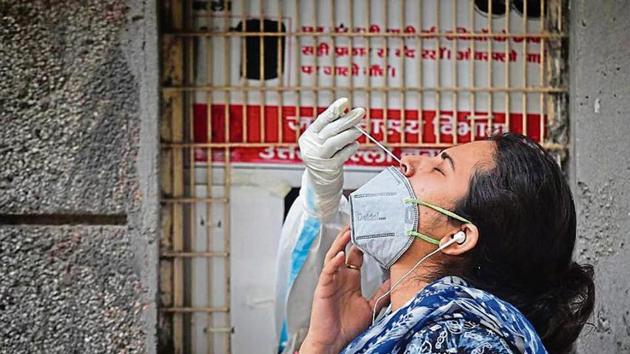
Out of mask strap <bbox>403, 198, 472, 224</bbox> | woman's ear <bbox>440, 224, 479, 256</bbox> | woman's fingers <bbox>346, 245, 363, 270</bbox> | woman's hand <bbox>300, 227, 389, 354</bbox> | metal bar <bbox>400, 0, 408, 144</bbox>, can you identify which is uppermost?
metal bar <bbox>400, 0, 408, 144</bbox>

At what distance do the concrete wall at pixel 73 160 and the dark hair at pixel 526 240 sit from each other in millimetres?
1630

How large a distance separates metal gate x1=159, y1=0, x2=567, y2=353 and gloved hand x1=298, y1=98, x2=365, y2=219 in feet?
2.68

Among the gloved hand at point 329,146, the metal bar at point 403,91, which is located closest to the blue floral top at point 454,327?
the gloved hand at point 329,146

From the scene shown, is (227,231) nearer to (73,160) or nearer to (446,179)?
(73,160)

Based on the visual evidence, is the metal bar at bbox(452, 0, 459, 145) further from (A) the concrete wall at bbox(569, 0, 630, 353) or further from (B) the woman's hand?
(B) the woman's hand

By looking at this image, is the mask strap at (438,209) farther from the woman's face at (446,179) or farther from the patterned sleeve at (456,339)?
the patterned sleeve at (456,339)

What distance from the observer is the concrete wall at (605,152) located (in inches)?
151

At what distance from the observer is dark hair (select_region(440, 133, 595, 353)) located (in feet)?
8.05

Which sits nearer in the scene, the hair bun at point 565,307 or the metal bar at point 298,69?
the hair bun at point 565,307

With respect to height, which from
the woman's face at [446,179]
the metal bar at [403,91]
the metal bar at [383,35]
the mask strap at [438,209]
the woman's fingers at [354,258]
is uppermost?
the metal bar at [383,35]

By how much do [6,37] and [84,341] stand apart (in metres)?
1.21

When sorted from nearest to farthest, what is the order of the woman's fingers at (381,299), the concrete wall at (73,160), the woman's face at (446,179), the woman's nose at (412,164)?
the woman's face at (446,179)
the woman's nose at (412,164)
the woman's fingers at (381,299)
the concrete wall at (73,160)

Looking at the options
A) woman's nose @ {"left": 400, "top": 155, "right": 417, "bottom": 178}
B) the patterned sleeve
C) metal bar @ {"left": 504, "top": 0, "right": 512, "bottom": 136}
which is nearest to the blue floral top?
the patterned sleeve

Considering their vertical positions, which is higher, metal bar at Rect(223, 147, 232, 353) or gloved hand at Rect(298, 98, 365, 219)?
gloved hand at Rect(298, 98, 365, 219)
